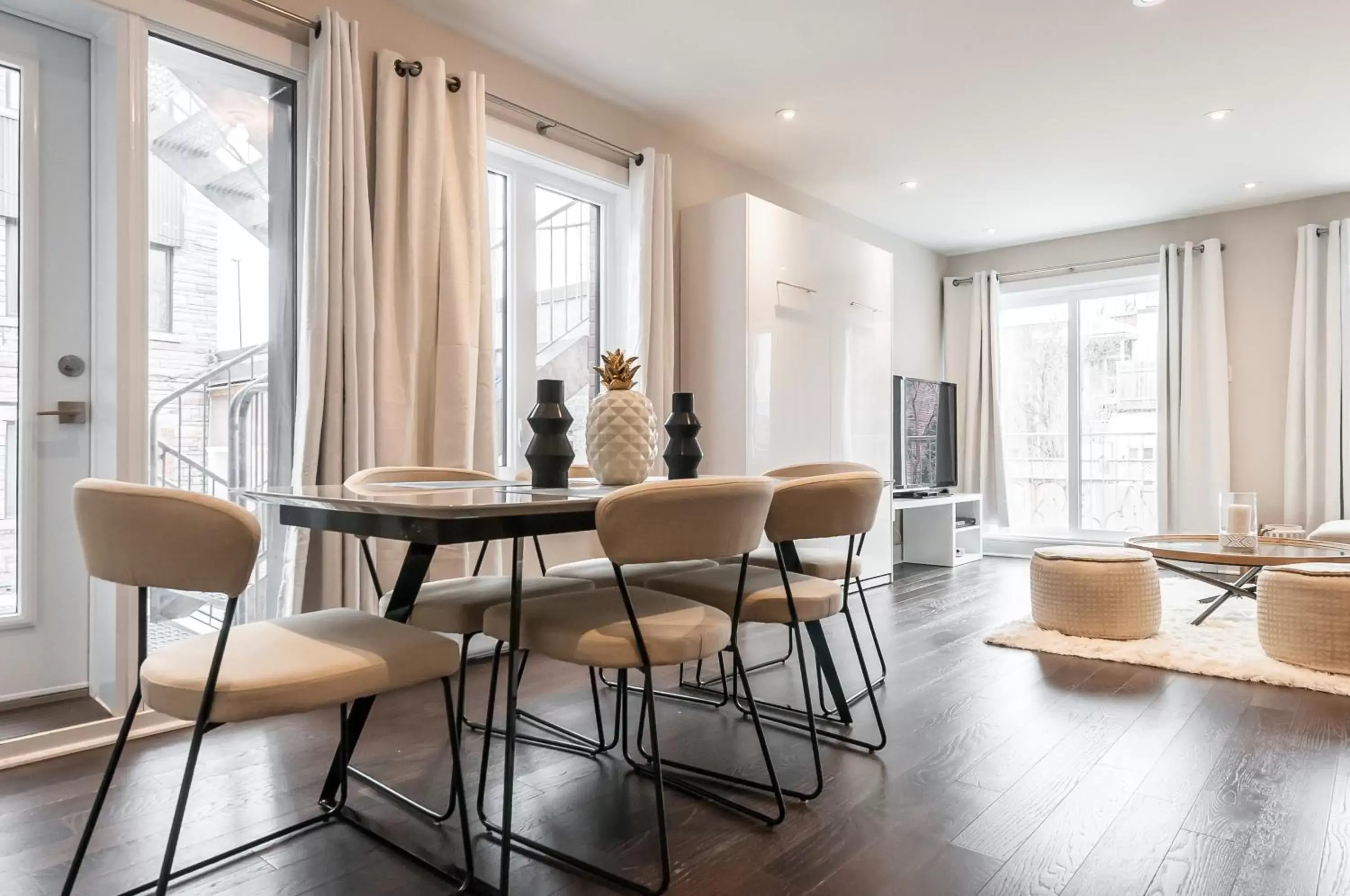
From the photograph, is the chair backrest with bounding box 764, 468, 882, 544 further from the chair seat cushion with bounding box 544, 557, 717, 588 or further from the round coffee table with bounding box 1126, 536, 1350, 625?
the round coffee table with bounding box 1126, 536, 1350, 625

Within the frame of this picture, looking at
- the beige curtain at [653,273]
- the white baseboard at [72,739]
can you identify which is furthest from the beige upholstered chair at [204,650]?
the beige curtain at [653,273]

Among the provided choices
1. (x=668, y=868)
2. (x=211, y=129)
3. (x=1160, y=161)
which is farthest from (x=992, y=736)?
(x=1160, y=161)

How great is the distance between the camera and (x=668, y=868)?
59.0 inches

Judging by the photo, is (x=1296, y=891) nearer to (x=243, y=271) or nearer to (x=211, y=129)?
(x=243, y=271)

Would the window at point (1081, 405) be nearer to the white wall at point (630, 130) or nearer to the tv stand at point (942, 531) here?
the tv stand at point (942, 531)

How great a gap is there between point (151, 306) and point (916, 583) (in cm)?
433

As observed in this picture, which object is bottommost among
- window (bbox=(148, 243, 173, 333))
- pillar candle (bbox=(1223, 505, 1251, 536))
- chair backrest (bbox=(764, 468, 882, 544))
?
pillar candle (bbox=(1223, 505, 1251, 536))

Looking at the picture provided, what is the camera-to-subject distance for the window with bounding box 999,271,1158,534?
6.24m

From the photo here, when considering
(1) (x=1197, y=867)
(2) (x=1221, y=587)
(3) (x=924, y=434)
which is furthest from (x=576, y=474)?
(3) (x=924, y=434)

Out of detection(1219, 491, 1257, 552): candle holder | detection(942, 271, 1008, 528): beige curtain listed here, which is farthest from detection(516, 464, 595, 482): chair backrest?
detection(942, 271, 1008, 528): beige curtain

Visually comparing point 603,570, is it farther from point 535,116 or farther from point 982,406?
point 982,406

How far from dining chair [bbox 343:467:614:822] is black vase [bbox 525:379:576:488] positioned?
0.25 m

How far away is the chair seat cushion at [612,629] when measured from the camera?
1.51 meters

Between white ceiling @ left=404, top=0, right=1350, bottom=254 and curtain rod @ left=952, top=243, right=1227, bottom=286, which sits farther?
curtain rod @ left=952, top=243, right=1227, bottom=286
